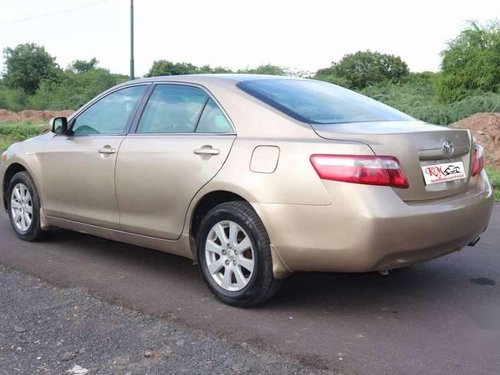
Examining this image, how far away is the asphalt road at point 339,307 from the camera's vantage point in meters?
3.35

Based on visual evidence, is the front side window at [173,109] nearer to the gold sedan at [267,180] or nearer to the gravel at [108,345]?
the gold sedan at [267,180]

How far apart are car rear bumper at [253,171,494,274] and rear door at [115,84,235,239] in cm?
64

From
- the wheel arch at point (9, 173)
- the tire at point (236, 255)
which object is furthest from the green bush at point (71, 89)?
the tire at point (236, 255)

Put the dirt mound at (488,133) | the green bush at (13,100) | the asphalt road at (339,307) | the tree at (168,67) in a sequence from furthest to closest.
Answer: the tree at (168,67)
the green bush at (13,100)
the dirt mound at (488,133)
the asphalt road at (339,307)

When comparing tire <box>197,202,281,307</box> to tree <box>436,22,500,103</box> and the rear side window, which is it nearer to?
the rear side window

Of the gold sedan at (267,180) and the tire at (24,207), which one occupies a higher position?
the gold sedan at (267,180)


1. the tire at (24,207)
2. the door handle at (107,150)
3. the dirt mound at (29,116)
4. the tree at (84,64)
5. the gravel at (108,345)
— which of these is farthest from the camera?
the tree at (84,64)

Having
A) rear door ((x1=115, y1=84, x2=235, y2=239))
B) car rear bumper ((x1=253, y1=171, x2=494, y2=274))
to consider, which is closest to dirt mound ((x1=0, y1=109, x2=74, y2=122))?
rear door ((x1=115, y1=84, x2=235, y2=239))

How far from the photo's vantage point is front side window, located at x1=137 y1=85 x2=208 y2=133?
4577mm

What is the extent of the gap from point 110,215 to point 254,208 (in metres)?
1.59

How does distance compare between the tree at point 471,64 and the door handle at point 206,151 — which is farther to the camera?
the tree at point 471,64

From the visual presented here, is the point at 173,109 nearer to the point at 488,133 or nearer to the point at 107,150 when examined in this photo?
the point at 107,150

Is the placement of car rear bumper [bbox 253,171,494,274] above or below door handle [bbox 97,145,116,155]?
below

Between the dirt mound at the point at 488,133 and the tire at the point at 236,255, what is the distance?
9.60 m
